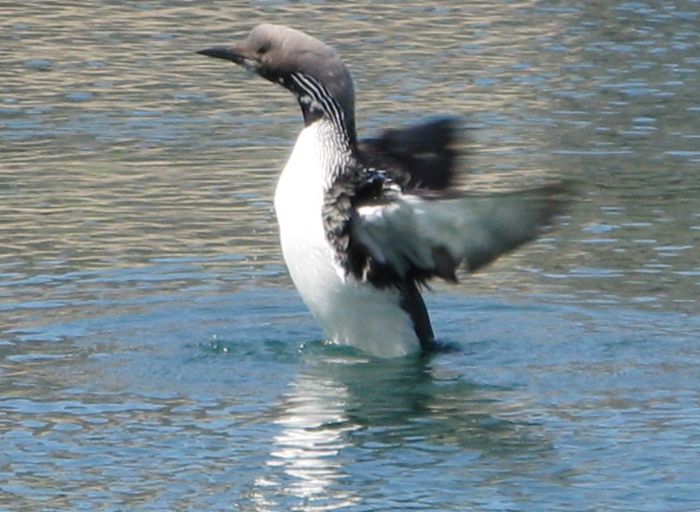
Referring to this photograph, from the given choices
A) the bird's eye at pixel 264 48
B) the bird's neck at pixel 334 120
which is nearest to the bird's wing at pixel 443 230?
the bird's neck at pixel 334 120

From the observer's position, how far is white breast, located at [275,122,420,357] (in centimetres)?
792

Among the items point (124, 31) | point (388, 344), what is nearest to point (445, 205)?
point (388, 344)

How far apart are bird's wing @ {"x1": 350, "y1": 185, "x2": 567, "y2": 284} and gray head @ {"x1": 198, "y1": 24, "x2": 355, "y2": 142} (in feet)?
2.17

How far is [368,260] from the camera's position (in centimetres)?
794

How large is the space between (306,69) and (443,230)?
4.26 ft

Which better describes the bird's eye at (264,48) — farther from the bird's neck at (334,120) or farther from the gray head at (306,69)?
the bird's neck at (334,120)

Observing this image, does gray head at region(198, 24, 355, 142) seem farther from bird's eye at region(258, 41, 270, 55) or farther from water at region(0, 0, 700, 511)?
water at region(0, 0, 700, 511)

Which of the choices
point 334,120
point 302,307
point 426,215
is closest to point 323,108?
point 334,120

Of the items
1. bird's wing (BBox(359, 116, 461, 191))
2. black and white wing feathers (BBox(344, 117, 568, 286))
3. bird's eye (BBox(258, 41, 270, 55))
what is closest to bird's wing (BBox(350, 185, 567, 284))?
black and white wing feathers (BBox(344, 117, 568, 286))

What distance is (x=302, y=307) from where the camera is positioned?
933cm

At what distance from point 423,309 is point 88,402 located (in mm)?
1772

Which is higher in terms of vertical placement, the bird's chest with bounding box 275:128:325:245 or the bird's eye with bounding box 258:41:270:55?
the bird's eye with bounding box 258:41:270:55

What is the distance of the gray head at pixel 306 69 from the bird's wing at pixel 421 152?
23 centimetres

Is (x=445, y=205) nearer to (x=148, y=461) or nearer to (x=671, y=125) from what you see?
(x=148, y=461)
